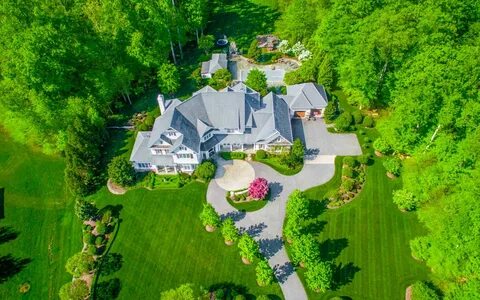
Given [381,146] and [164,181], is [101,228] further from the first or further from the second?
[381,146]

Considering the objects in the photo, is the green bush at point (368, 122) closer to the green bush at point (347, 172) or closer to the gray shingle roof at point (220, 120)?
the green bush at point (347, 172)

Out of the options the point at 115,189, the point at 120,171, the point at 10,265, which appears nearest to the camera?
the point at 10,265

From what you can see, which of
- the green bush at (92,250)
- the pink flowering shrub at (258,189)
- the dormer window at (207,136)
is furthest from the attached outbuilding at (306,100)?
the green bush at (92,250)

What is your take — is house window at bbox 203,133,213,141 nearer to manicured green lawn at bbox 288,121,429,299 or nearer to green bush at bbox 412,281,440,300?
manicured green lawn at bbox 288,121,429,299

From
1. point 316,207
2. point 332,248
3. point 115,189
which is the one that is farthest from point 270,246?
point 115,189

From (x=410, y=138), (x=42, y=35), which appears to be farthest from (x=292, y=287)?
(x=42, y=35)
